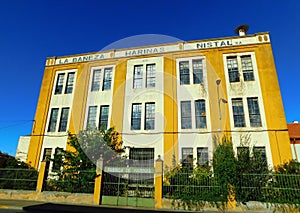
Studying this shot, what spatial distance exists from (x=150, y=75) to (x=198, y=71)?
167 inches

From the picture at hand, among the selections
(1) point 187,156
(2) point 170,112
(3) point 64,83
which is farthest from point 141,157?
(3) point 64,83

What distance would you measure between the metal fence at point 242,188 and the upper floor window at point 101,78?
10.9 m

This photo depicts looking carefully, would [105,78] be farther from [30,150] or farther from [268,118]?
[268,118]

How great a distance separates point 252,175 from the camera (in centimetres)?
1028

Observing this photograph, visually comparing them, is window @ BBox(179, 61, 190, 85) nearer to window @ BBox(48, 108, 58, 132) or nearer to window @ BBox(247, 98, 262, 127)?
window @ BBox(247, 98, 262, 127)

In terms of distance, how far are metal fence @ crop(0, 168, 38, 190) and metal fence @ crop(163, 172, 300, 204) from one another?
8589 mm

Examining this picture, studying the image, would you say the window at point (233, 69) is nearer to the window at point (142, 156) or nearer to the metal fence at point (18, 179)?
the window at point (142, 156)

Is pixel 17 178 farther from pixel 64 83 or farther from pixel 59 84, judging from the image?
pixel 59 84

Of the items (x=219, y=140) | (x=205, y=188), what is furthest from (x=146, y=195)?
(x=219, y=140)

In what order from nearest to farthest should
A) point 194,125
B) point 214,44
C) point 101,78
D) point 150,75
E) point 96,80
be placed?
point 194,125 → point 214,44 → point 150,75 → point 101,78 → point 96,80

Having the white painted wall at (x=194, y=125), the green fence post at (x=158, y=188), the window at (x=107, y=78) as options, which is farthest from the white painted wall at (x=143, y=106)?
the green fence post at (x=158, y=188)

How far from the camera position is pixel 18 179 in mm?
12625

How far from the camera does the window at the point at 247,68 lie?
52.4 ft

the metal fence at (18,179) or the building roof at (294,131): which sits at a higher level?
the building roof at (294,131)
